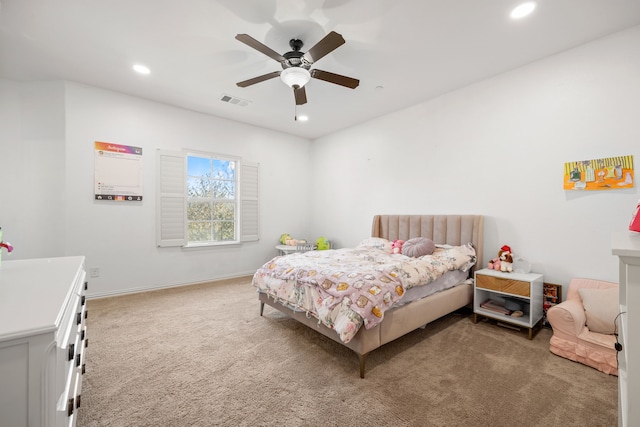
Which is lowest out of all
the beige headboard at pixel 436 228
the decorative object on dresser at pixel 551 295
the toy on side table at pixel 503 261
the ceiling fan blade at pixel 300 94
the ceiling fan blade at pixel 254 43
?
the decorative object on dresser at pixel 551 295

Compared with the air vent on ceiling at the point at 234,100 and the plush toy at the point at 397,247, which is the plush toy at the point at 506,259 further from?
the air vent on ceiling at the point at 234,100

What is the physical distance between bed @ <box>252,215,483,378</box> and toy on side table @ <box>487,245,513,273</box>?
0.68ft

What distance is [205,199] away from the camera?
4.74 meters

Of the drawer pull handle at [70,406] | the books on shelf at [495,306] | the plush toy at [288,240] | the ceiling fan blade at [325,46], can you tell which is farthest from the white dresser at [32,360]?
the plush toy at [288,240]

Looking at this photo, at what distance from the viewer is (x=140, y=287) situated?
404 centimetres

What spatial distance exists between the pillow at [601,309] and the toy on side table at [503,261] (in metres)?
0.65

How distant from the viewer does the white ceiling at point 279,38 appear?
2230mm

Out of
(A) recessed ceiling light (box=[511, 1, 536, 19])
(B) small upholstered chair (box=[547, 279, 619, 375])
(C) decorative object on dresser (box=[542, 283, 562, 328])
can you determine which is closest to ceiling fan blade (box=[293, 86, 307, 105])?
(A) recessed ceiling light (box=[511, 1, 536, 19])

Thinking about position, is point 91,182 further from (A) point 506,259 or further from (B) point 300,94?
(A) point 506,259

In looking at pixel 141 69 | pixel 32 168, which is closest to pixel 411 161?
pixel 141 69

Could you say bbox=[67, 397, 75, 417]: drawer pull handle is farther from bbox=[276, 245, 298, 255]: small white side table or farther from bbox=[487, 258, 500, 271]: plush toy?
bbox=[276, 245, 298, 255]: small white side table

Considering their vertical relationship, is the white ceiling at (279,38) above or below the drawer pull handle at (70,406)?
above

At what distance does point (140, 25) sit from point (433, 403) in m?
3.85

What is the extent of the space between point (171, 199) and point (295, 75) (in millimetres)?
2956
